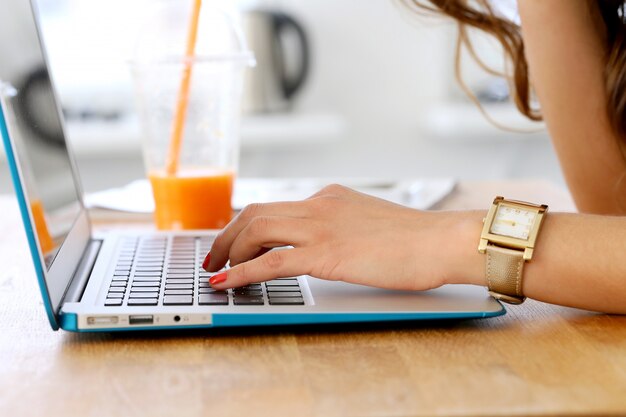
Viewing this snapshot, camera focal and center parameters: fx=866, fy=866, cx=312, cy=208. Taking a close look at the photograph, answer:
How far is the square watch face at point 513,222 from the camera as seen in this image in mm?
708

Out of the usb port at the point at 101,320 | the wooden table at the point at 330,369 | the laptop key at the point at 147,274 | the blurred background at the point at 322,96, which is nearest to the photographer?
the wooden table at the point at 330,369

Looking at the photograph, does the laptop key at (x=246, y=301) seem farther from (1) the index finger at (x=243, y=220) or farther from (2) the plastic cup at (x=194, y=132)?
(2) the plastic cup at (x=194, y=132)

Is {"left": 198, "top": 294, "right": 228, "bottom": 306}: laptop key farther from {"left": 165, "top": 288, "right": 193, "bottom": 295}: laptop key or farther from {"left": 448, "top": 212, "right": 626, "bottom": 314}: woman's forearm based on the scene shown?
{"left": 448, "top": 212, "right": 626, "bottom": 314}: woman's forearm

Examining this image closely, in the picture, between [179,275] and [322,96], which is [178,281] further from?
[322,96]

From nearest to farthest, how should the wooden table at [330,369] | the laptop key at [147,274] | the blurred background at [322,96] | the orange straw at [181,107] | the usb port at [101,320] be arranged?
the wooden table at [330,369] < the usb port at [101,320] < the laptop key at [147,274] < the orange straw at [181,107] < the blurred background at [322,96]

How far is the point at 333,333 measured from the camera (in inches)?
26.0

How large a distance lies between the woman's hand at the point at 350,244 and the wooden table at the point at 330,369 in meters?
0.05

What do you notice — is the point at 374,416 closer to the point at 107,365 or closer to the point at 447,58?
the point at 107,365

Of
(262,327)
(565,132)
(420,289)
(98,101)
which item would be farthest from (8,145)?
(98,101)

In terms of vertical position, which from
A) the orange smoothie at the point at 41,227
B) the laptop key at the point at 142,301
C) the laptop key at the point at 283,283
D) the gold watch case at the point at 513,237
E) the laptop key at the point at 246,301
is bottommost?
the laptop key at the point at 283,283

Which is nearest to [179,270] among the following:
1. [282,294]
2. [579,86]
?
[282,294]

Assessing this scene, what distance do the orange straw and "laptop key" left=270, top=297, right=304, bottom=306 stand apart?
0.39 meters

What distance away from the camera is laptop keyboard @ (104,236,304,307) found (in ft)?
2.21

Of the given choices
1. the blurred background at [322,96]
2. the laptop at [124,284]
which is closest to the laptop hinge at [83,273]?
the laptop at [124,284]
